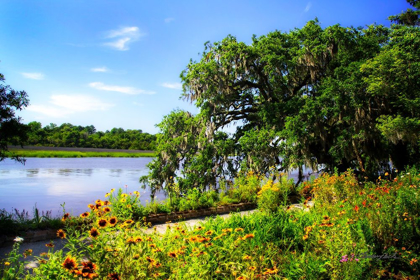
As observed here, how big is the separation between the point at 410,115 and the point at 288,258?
11114mm

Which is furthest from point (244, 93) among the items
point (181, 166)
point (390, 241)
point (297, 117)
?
point (390, 241)

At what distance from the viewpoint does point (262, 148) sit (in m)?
12.2

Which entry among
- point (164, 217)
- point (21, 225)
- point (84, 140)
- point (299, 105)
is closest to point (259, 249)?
point (164, 217)

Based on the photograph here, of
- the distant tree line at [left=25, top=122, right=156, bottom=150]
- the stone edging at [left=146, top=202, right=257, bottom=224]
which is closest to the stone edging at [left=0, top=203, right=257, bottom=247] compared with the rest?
the stone edging at [left=146, top=202, right=257, bottom=224]

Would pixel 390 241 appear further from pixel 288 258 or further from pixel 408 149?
pixel 408 149

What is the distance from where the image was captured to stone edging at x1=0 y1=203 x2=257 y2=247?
5.78 m

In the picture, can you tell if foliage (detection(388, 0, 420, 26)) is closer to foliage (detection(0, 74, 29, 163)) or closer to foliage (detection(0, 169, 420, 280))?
foliage (detection(0, 169, 420, 280))

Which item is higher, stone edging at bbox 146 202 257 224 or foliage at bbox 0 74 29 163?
foliage at bbox 0 74 29 163

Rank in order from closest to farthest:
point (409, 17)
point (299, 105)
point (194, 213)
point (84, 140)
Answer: point (194, 213), point (299, 105), point (409, 17), point (84, 140)

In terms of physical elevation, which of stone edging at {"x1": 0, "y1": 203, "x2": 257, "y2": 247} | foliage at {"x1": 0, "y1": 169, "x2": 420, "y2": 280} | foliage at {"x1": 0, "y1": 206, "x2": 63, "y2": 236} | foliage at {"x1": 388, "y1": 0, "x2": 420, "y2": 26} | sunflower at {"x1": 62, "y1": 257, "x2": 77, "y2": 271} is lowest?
stone edging at {"x1": 0, "y1": 203, "x2": 257, "y2": 247}

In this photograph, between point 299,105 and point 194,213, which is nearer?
point 194,213

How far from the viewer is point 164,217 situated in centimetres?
748

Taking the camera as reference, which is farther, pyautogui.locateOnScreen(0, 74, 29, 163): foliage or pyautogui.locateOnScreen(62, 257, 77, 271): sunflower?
pyautogui.locateOnScreen(0, 74, 29, 163): foliage

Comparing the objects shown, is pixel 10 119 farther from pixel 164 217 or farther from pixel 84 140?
pixel 84 140
